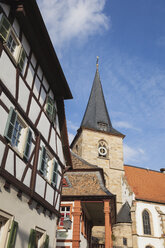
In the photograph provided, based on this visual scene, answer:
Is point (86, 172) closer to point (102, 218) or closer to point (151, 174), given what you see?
point (102, 218)

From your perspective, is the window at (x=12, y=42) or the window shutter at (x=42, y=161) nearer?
the window at (x=12, y=42)

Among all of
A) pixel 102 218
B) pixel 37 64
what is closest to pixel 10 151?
pixel 37 64

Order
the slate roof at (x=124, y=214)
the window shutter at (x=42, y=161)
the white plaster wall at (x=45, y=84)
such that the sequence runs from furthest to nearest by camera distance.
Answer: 1. the slate roof at (x=124, y=214)
2. the white plaster wall at (x=45, y=84)
3. the window shutter at (x=42, y=161)

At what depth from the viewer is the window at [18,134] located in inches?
246

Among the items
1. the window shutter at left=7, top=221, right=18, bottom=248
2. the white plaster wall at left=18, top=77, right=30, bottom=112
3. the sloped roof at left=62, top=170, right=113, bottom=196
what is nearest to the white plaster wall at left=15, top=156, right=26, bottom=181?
the window shutter at left=7, top=221, right=18, bottom=248

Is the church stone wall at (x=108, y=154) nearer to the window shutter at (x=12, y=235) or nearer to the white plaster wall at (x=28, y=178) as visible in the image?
the white plaster wall at (x=28, y=178)

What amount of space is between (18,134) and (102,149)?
28.2 meters

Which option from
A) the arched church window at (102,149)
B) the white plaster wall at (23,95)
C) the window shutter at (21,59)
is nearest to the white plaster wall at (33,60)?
the window shutter at (21,59)

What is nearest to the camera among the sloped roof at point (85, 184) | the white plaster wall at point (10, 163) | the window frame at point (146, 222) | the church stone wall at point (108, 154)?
the white plaster wall at point (10, 163)

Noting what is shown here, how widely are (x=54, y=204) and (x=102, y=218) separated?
10.1m

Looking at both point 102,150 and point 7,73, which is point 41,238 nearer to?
point 7,73

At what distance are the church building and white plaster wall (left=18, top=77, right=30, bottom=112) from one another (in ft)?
25.8

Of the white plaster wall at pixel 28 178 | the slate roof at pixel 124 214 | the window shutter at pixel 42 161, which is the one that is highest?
the slate roof at pixel 124 214

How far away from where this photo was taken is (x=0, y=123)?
231 inches
